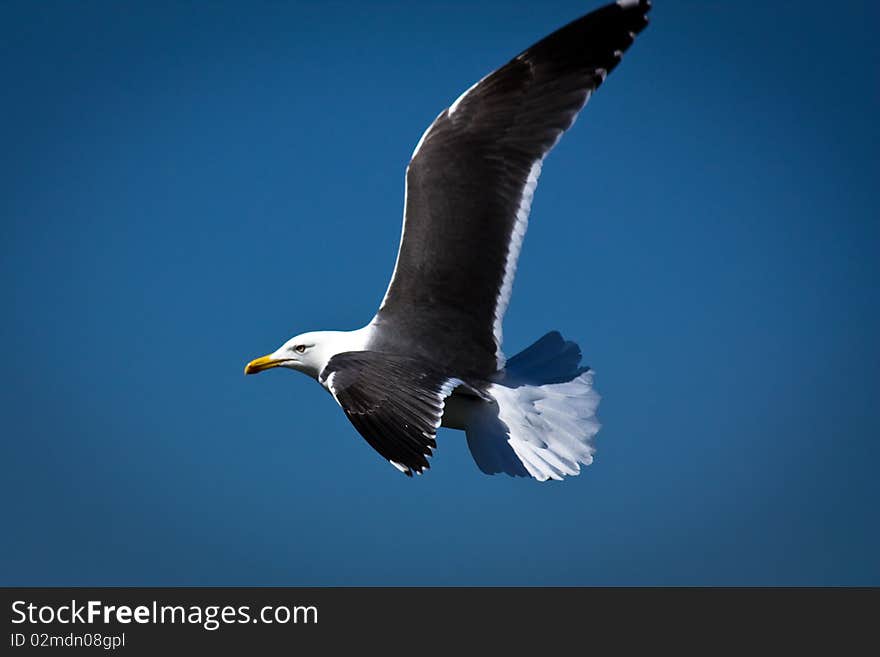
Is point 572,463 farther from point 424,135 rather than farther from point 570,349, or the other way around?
point 424,135

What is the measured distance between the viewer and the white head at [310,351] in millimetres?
3897

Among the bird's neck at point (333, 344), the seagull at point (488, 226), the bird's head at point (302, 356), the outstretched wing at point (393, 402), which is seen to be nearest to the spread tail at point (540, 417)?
the seagull at point (488, 226)

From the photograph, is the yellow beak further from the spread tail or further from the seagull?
the spread tail

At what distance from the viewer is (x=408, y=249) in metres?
3.93

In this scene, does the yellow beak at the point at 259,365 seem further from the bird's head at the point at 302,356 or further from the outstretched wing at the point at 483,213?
the outstretched wing at the point at 483,213

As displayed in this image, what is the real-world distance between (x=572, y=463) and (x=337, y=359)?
2.95 feet

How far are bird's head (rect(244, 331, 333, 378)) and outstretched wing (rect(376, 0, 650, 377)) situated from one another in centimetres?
26

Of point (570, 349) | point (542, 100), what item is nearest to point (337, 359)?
point (570, 349)

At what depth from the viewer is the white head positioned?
12.8ft

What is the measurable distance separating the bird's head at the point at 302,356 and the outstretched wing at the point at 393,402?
2.02 ft

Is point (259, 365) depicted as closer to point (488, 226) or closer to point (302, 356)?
point (302, 356)

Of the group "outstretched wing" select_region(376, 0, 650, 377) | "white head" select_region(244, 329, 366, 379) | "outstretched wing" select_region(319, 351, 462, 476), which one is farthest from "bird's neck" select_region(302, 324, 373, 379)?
"outstretched wing" select_region(319, 351, 462, 476)

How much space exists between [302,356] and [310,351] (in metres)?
0.05

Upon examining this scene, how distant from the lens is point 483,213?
390 centimetres
